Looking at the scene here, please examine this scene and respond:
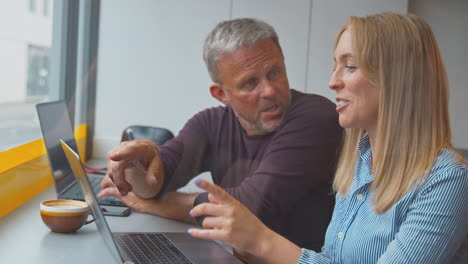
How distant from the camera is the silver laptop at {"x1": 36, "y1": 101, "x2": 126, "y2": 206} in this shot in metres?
1.35

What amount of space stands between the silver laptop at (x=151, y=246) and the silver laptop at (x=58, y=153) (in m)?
0.26

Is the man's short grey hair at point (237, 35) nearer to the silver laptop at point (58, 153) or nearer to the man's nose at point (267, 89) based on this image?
the man's nose at point (267, 89)

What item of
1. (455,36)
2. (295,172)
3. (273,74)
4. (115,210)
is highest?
(455,36)

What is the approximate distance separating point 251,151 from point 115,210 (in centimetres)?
38

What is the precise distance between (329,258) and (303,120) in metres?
0.44

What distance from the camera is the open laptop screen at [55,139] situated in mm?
1346

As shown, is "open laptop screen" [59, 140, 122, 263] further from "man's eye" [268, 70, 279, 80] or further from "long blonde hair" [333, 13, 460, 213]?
"man's eye" [268, 70, 279, 80]

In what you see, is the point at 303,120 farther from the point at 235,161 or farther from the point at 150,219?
the point at 150,219

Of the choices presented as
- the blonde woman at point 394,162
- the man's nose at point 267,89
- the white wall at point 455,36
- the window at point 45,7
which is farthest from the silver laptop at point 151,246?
the white wall at point 455,36

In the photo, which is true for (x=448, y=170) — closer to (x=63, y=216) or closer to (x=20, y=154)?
(x=63, y=216)

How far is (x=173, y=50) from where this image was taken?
8.45ft

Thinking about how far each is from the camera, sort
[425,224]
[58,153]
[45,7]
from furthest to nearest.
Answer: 1. [45,7]
2. [58,153]
3. [425,224]

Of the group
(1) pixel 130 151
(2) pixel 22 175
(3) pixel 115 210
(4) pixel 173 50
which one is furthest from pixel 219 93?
(4) pixel 173 50

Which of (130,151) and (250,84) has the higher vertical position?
(250,84)
